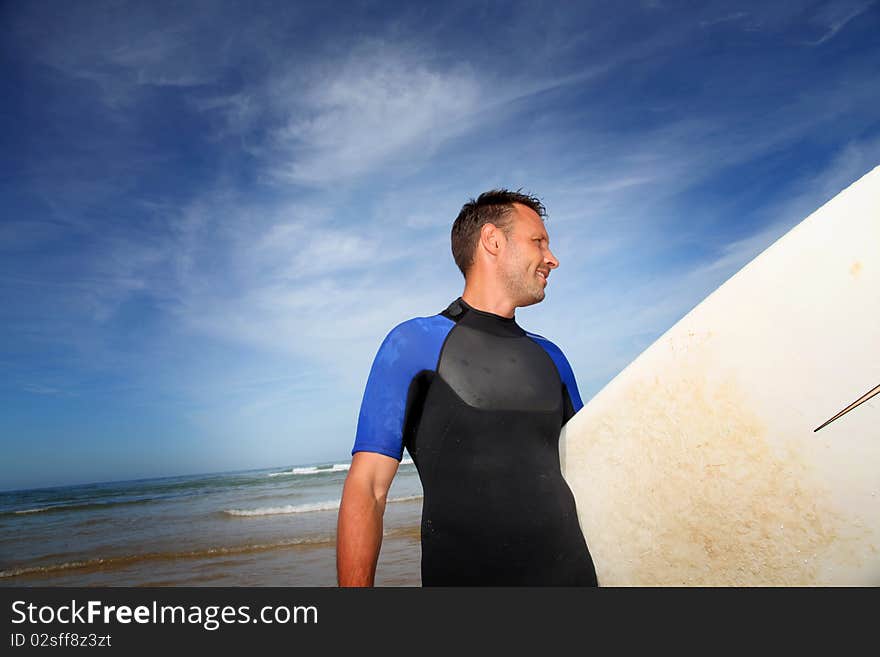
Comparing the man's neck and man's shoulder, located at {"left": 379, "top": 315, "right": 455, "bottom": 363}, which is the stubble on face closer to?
the man's neck

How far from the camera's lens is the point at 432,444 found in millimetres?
1392

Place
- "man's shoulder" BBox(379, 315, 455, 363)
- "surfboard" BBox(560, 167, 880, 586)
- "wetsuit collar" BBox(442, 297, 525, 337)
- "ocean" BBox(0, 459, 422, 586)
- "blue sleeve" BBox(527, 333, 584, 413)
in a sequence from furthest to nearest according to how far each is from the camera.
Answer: "ocean" BBox(0, 459, 422, 586)
"blue sleeve" BBox(527, 333, 584, 413)
"wetsuit collar" BBox(442, 297, 525, 337)
"man's shoulder" BBox(379, 315, 455, 363)
"surfboard" BBox(560, 167, 880, 586)

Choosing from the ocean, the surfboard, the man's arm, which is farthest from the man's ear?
the ocean

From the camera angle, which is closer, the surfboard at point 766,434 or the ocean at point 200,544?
the surfboard at point 766,434

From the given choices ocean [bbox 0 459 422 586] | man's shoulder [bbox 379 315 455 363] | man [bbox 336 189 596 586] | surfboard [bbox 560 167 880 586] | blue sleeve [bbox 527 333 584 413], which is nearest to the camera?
surfboard [bbox 560 167 880 586]

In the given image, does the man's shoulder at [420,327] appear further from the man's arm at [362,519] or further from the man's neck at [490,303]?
the man's arm at [362,519]

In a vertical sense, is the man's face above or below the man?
above

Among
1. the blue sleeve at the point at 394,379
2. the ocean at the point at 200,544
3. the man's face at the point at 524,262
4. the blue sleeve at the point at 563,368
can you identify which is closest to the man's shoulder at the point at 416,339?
the blue sleeve at the point at 394,379

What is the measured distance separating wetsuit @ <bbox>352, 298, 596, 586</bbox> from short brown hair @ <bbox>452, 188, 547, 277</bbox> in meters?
0.36

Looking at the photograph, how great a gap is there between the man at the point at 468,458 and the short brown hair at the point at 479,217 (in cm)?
20

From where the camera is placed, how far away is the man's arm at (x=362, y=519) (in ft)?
3.99

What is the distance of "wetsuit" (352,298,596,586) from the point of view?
51.9 inches

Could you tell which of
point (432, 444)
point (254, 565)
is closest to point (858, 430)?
point (432, 444)

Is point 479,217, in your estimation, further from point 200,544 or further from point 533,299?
point 200,544
